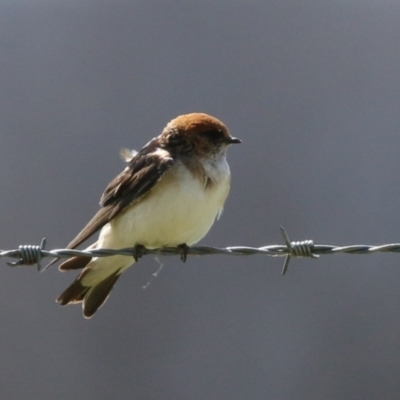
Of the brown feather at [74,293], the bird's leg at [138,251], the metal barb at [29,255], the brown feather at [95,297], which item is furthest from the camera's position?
the brown feather at [95,297]

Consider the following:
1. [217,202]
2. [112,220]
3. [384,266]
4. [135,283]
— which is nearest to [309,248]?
[217,202]

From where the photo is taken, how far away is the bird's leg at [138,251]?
4527 millimetres

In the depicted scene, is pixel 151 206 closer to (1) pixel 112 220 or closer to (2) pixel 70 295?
(1) pixel 112 220

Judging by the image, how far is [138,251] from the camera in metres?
4.59

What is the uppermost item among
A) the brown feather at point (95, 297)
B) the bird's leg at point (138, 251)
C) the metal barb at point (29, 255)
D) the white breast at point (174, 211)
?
the white breast at point (174, 211)

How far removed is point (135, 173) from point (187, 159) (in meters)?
0.29

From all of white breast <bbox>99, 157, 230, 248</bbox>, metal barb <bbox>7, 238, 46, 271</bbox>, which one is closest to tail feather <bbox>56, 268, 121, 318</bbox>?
white breast <bbox>99, 157, 230, 248</bbox>

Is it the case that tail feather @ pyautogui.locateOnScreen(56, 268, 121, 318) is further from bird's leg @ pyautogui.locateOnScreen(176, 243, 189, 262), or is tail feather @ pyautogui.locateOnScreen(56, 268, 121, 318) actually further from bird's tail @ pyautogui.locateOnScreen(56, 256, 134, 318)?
bird's leg @ pyautogui.locateOnScreen(176, 243, 189, 262)

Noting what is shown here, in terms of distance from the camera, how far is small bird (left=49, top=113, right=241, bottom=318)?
4570mm

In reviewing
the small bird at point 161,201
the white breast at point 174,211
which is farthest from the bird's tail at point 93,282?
the white breast at point 174,211

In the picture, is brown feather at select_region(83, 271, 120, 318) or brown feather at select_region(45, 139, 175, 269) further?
brown feather at select_region(83, 271, 120, 318)

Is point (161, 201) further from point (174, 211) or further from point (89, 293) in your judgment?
point (89, 293)

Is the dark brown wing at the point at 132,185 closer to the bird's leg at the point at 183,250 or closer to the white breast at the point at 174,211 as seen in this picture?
the white breast at the point at 174,211

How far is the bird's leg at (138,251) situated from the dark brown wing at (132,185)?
0.66ft
